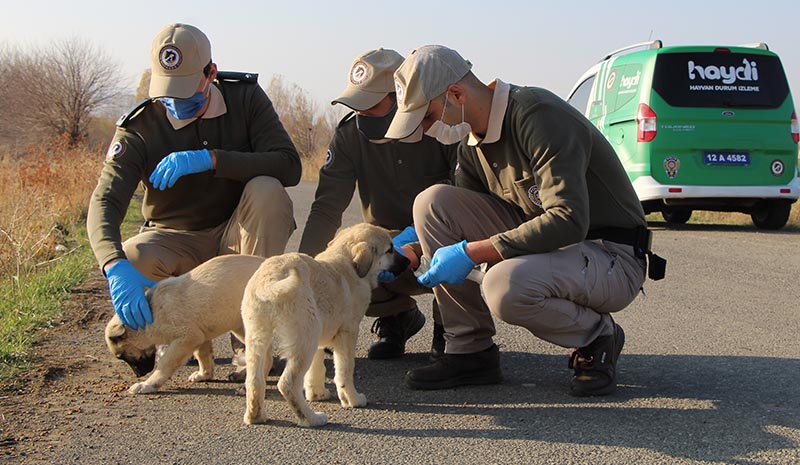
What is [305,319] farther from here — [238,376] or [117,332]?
[117,332]

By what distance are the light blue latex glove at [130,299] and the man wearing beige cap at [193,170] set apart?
0.19 meters

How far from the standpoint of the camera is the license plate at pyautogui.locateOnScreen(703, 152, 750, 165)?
11336 mm

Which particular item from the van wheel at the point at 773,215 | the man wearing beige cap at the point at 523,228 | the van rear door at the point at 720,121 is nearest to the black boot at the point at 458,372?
the man wearing beige cap at the point at 523,228

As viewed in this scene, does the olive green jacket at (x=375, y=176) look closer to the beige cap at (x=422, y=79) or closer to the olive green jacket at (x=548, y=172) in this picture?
→ the olive green jacket at (x=548, y=172)

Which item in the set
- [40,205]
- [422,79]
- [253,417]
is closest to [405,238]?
[422,79]

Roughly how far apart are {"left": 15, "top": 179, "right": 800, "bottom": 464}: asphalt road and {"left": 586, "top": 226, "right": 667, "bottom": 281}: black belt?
22.6 inches

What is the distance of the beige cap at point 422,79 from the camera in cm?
397

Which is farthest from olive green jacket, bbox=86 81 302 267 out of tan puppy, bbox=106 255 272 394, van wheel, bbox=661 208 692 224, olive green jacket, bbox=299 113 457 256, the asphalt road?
van wheel, bbox=661 208 692 224

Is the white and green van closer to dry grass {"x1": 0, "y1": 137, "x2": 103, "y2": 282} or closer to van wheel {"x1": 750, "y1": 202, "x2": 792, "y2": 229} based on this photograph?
van wheel {"x1": 750, "y1": 202, "x2": 792, "y2": 229}

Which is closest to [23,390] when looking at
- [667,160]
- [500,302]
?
[500,302]

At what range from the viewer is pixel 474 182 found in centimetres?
468

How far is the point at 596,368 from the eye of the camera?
13.5 feet

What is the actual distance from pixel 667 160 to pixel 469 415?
8.30 meters

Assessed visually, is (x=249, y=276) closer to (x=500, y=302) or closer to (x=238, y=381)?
(x=238, y=381)
